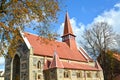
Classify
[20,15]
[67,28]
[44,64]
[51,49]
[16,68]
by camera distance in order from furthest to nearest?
[67,28] < [51,49] < [16,68] < [44,64] < [20,15]

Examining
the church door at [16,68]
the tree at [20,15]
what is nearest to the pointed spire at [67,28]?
the church door at [16,68]

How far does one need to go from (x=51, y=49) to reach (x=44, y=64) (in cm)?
448

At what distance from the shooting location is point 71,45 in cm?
4469

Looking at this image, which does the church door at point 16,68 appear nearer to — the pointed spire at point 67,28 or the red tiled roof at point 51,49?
the red tiled roof at point 51,49

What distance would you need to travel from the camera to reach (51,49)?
3812 centimetres

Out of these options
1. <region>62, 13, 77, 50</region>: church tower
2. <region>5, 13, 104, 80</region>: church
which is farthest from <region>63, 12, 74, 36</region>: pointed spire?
<region>5, 13, 104, 80</region>: church

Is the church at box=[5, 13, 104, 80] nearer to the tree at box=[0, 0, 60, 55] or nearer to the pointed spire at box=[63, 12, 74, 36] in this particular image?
the pointed spire at box=[63, 12, 74, 36]

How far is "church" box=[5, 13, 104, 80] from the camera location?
32594mm

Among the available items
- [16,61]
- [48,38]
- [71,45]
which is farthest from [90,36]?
[48,38]

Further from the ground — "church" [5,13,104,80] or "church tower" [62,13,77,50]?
"church tower" [62,13,77,50]

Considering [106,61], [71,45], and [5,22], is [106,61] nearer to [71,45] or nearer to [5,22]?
[71,45]

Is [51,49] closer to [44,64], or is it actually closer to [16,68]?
[44,64]

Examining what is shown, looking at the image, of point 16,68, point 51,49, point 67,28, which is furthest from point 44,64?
point 67,28

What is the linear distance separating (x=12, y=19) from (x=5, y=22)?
22.4 inches
